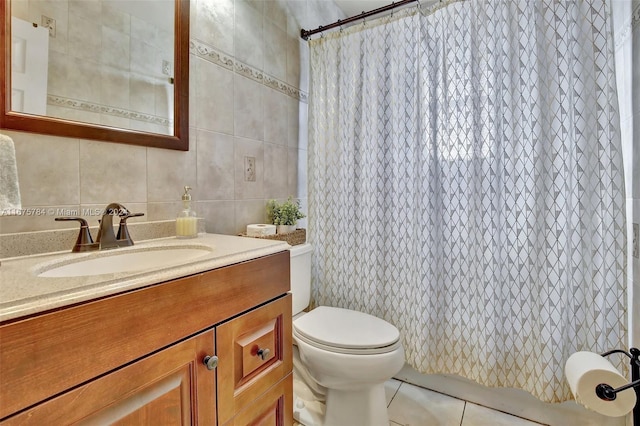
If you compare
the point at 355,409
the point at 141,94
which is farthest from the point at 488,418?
the point at 141,94

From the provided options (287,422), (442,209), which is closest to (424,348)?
(442,209)

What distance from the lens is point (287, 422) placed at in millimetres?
1012

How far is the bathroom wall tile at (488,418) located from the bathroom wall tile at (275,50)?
2025mm

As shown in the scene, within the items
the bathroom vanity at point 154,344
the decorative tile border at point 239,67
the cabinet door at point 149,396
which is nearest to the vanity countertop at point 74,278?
the bathroom vanity at point 154,344

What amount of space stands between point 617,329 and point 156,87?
6.76 ft

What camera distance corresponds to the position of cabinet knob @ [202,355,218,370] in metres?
0.73

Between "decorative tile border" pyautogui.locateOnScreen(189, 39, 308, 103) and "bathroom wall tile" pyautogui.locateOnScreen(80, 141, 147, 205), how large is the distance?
52 cm

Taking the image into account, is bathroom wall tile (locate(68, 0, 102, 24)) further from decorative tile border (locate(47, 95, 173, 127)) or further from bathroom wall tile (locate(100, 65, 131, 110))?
decorative tile border (locate(47, 95, 173, 127))

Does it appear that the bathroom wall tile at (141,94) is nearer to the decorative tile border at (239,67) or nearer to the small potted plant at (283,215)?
the decorative tile border at (239,67)

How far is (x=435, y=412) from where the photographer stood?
153 cm

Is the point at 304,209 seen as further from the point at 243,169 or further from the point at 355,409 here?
the point at 355,409

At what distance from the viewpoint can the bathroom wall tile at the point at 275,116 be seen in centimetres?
169

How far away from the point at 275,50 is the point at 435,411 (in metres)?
2.09

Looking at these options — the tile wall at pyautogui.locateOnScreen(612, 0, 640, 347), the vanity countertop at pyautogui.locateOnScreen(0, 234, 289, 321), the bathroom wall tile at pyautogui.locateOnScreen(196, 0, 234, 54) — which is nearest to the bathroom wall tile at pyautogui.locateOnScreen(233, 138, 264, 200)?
the bathroom wall tile at pyautogui.locateOnScreen(196, 0, 234, 54)
